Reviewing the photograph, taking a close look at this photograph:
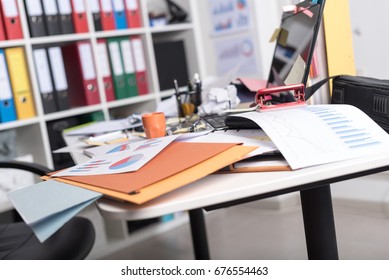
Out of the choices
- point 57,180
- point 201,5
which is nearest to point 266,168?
point 57,180

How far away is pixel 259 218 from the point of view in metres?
2.78

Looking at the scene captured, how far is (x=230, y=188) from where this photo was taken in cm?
77

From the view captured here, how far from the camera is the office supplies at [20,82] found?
229 cm

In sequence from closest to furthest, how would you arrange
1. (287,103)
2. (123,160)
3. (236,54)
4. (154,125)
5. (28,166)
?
(123,160), (287,103), (154,125), (28,166), (236,54)

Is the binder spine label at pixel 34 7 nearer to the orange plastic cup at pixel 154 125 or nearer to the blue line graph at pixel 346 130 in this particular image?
the orange plastic cup at pixel 154 125

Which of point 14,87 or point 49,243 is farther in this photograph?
point 14,87

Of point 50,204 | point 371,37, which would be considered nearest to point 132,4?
point 371,37

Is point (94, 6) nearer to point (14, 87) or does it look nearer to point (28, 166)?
point (14, 87)

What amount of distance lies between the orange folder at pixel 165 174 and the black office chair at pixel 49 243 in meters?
0.41

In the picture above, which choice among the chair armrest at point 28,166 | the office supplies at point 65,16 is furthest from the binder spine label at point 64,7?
the chair armrest at point 28,166

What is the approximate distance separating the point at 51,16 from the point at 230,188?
197 cm

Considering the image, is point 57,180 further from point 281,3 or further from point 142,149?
point 281,3

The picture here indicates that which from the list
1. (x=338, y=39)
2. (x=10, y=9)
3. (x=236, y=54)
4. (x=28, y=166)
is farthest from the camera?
(x=236, y=54)
